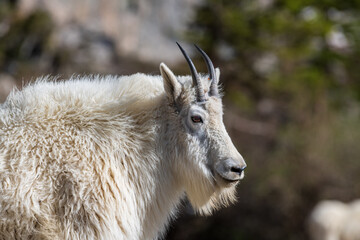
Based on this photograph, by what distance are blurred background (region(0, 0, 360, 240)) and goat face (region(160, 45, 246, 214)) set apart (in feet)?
37.6

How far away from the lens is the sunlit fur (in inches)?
171

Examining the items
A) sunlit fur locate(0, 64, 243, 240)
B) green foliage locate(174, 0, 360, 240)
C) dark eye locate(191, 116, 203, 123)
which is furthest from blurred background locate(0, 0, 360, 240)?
dark eye locate(191, 116, 203, 123)

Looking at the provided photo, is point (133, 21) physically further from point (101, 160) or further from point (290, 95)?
point (101, 160)

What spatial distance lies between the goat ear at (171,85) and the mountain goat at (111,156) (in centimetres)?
1

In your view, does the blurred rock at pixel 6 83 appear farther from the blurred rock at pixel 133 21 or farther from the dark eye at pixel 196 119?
the dark eye at pixel 196 119

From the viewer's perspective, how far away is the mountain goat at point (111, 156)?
4363 millimetres

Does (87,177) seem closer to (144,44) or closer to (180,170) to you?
(180,170)

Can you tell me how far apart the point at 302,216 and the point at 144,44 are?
60.3 ft

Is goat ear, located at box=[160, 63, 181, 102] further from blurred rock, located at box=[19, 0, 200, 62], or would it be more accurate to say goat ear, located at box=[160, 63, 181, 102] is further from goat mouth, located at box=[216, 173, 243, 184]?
blurred rock, located at box=[19, 0, 200, 62]

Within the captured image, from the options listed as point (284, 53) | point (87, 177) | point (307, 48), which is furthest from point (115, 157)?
point (307, 48)

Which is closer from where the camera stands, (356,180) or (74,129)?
(74,129)

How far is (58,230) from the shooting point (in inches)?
172

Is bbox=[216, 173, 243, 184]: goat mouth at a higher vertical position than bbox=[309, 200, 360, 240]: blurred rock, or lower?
higher

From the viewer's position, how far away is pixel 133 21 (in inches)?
1298
